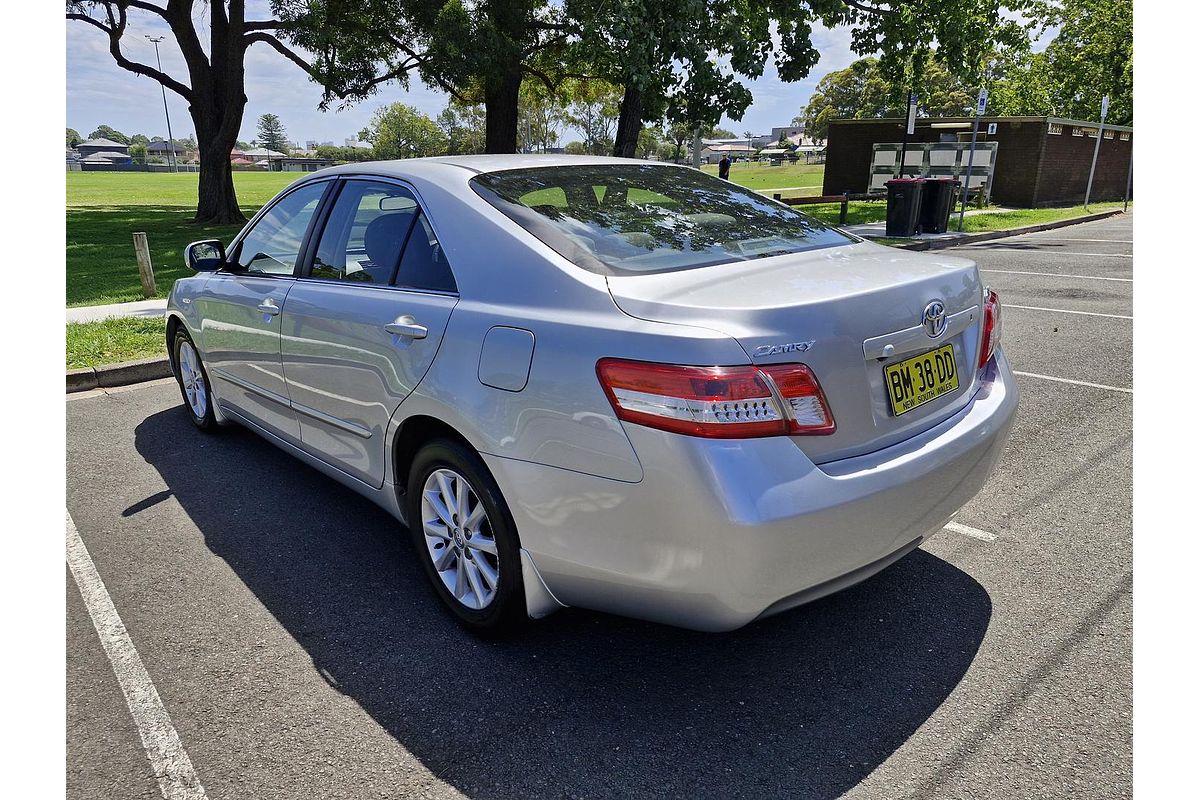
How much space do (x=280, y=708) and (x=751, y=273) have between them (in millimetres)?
2030

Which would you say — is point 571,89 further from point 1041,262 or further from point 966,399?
point 966,399

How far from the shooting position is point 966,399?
2816 millimetres

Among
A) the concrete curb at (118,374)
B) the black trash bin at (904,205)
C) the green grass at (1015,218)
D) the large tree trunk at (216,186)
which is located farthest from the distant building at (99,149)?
the concrete curb at (118,374)

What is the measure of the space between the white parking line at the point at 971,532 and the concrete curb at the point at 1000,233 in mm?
9812

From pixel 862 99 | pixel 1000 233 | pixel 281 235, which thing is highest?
pixel 862 99

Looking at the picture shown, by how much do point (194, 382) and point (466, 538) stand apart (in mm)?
3198

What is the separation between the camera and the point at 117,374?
6633 mm

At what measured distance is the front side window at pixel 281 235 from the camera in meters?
3.92

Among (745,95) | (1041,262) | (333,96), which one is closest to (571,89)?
(333,96)

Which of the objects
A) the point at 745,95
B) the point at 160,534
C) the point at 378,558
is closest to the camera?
the point at 378,558

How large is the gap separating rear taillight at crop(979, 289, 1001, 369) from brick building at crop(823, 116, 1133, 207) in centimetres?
2286

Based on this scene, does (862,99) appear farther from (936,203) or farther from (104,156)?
(104,156)

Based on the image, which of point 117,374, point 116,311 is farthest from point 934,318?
point 116,311

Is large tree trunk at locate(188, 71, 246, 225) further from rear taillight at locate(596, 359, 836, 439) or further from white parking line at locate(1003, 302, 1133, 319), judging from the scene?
rear taillight at locate(596, 359, 836, 439)
